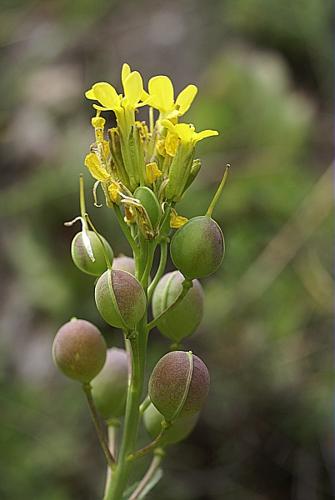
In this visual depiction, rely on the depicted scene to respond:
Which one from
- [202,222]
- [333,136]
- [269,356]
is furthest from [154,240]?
[333,136]

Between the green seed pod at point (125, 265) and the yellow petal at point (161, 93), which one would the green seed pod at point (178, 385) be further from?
the yellow petal at point (161, 93)

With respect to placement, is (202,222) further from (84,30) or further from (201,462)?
(84,30)

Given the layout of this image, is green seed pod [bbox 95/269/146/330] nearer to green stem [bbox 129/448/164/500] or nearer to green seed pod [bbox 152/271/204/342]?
green seed pod [bbox 152/271/204/342]

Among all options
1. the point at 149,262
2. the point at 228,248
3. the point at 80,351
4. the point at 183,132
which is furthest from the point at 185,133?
the point at 228,248

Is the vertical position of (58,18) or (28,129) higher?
(58,18)

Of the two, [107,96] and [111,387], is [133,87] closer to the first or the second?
[107,96]
